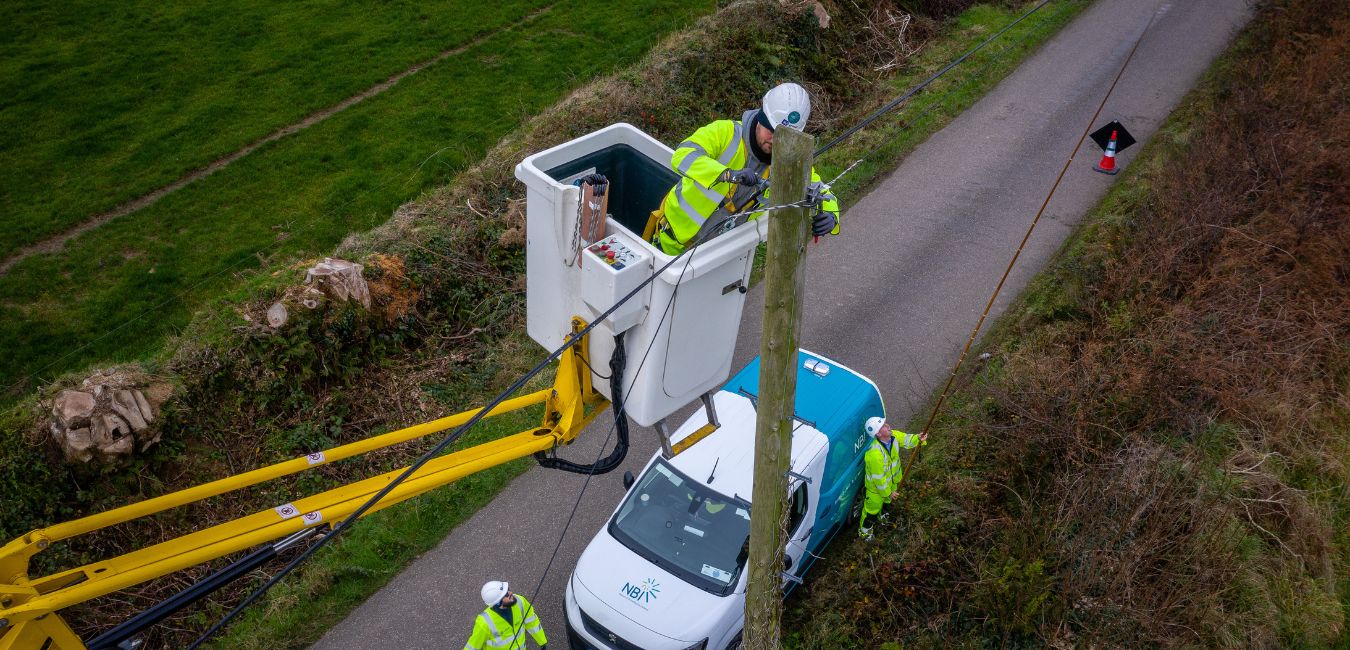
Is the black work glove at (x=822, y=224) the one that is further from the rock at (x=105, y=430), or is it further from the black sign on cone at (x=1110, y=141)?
the black sign on cone at (x=1110, y=141)

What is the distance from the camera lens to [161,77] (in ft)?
54.3

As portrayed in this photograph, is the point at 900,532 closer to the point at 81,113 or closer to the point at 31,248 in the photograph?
the point at 31,248

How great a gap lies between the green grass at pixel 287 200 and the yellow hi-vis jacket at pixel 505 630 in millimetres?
6457

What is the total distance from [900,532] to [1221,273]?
17.8 feet

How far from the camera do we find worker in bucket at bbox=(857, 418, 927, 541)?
26.4 feet

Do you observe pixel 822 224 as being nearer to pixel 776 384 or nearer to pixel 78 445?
pixel 776 384

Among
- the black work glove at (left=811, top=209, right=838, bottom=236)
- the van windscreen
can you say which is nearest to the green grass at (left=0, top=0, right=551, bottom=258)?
the van windscreen

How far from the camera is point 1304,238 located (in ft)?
36.0

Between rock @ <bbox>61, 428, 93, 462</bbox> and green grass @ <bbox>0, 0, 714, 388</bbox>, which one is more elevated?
rock @ <bbox>61, 428, 93, 462</bbox>

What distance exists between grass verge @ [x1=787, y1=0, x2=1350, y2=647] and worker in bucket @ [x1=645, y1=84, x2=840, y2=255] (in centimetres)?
373

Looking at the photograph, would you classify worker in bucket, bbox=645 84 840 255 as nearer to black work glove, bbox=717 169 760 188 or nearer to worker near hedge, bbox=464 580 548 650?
black work glove, bbox=717 169 760 188

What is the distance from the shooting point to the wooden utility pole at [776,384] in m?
4.20

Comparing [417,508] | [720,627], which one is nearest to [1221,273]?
[720,627]

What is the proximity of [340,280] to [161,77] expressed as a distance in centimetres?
951
